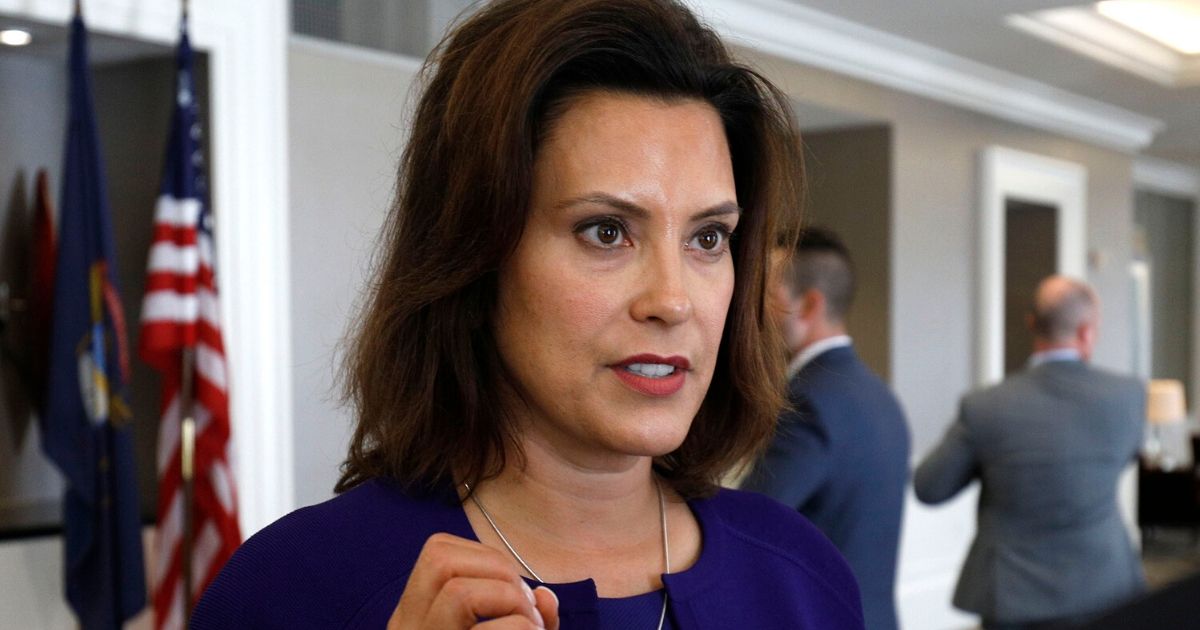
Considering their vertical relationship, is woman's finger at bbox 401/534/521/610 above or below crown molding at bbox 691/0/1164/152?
below

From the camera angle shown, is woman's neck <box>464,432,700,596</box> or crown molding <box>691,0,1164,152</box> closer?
woman's neck <box>464,432,700,596</box>

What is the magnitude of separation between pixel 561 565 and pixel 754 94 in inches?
20.6

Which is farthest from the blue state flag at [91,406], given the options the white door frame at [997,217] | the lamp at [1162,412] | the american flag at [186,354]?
the lamp at [1162,412]

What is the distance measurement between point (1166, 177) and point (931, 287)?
6538 millimetres

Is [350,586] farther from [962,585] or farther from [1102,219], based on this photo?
[1102,219]

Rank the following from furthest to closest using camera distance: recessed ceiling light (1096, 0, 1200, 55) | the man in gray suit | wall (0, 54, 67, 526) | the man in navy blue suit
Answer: recessed ceiling light (1096, 0, 1200, 55) → wall (0, 54, 67, 526) → the man in gray suit → the man in navy blue suit

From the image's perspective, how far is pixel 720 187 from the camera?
3.72ft

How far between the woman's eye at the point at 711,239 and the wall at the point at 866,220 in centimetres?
573

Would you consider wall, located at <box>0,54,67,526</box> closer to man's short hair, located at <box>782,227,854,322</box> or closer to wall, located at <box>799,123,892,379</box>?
man's short hair, located at <box>782,227,854,322</box>

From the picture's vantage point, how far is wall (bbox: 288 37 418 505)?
13.0 ft

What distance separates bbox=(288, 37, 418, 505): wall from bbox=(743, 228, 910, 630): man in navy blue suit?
5.36 feet

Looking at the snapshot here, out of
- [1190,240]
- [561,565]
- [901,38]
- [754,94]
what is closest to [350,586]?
[561,565]

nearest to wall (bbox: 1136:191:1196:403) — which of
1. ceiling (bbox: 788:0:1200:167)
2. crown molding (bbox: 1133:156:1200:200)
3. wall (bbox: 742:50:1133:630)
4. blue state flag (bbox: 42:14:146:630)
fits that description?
crown molding (bbox: 1133:156:1200:200)

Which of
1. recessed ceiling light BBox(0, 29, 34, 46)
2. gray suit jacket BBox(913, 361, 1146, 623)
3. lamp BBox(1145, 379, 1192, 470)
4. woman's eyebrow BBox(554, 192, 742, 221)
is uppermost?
recessed ceiling light BBox(0, 29, 34, 46)
